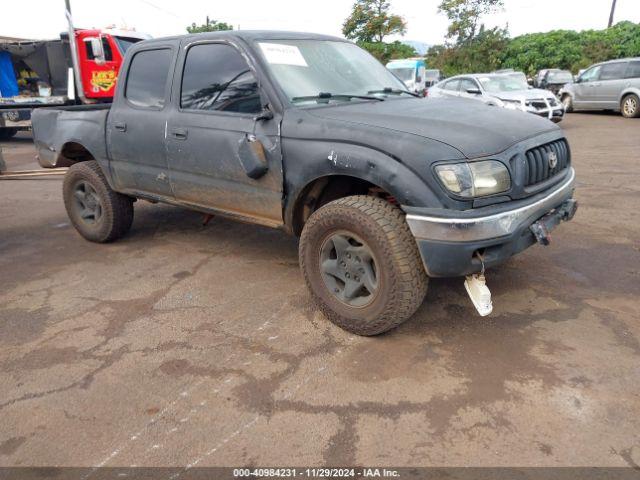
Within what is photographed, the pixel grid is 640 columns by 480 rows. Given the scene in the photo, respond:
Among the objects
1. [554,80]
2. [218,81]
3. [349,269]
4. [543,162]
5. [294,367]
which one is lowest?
[294,367]

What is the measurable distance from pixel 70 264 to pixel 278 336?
97.3 inches

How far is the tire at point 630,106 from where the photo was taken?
1483 cm

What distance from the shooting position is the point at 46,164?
5266mm

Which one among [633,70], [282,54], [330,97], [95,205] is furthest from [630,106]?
[95,205]

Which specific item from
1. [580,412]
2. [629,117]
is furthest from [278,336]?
[629,117]

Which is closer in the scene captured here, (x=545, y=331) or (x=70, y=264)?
(x=545, y=331)

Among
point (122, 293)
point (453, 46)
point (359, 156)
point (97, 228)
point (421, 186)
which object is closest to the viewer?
point (421, 186)

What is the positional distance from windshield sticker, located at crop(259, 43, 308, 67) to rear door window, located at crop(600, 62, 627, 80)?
15.0 m

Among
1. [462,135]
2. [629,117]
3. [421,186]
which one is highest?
[462,135]

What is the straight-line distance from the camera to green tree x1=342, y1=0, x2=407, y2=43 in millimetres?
35688

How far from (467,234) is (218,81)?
219 centimetres

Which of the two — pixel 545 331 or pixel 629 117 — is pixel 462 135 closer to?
pixel 545 331

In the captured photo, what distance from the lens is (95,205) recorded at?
500cm

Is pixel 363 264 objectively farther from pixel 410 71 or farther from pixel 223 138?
pixel 410 71
